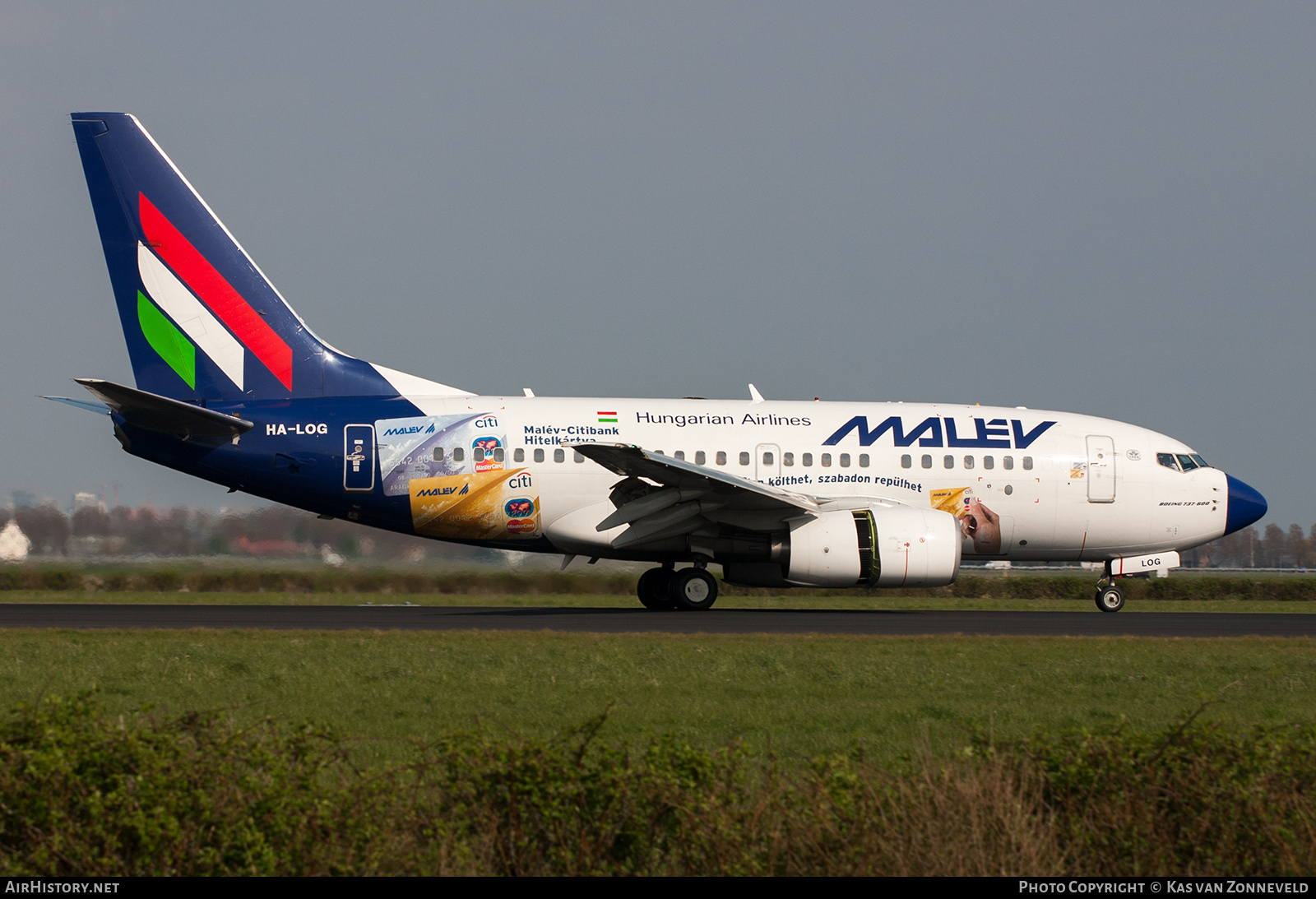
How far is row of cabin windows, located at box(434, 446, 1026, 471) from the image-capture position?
21.4 m

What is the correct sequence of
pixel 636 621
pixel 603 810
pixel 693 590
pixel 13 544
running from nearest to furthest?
1. pixel 603 810
2. pixel 636 621
3. pixel 693 590
4. pixel 13 544

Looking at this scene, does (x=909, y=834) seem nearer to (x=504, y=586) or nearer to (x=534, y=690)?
(x=534, y=690)

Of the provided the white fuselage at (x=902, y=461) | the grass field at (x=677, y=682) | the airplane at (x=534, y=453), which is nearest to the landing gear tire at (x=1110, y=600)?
the white fuselage at (x=902, y=461)

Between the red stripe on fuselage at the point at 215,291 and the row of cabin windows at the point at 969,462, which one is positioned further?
the row of cabin windows at the point at 969,462

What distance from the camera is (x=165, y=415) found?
20.1 metres

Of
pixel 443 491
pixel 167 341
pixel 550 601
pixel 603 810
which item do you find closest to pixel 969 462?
pixel 550 601

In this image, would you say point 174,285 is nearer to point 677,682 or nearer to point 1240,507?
point 677,682

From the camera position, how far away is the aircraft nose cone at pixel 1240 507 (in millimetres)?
24250

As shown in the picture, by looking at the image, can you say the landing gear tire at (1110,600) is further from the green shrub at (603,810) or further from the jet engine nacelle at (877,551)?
the green shrub at (603,810)

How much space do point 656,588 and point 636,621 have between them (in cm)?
344

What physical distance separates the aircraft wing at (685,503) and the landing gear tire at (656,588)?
3.95 feet

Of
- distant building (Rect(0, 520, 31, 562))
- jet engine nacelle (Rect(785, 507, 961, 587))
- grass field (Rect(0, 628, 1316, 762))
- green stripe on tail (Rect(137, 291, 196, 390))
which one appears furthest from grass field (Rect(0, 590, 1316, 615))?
grass field (Rect(0, 628, 1316, 762))
